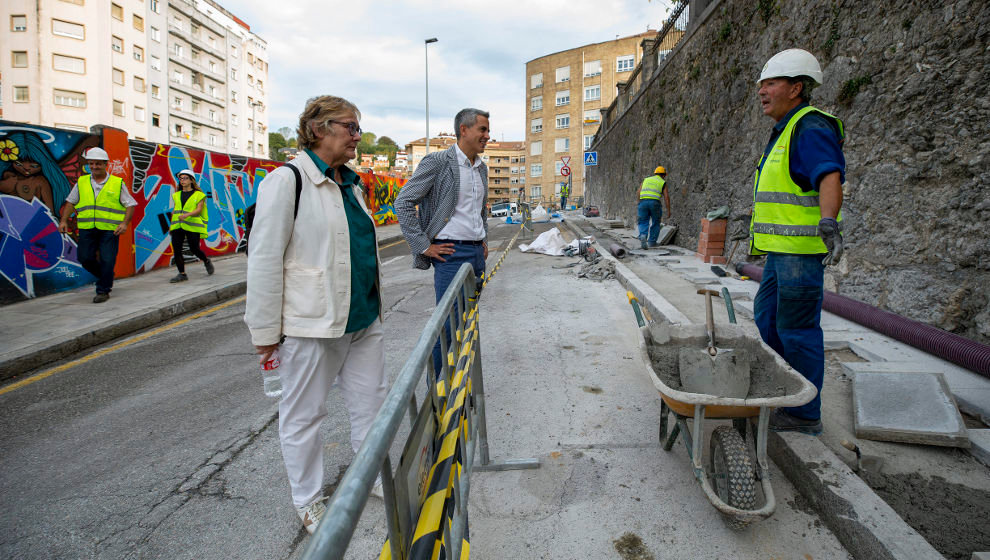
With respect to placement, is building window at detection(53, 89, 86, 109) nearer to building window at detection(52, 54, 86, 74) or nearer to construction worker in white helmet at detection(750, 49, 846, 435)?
building window at detection(52, 54, 86, 74)

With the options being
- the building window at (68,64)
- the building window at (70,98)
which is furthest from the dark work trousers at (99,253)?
the building window at (68,64)

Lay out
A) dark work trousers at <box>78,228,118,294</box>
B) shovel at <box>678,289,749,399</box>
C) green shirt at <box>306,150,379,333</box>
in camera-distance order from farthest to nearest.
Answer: dark work trousers at <box>78,228,118,294</box> < shovel at <box>678,289,749,399</box> < green shirt at <box>306,150,379,333</box>

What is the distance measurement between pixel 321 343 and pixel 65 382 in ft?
12.7

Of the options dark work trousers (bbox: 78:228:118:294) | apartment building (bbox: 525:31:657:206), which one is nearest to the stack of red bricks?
dark work trousers (bbox: 78:228:118:294)

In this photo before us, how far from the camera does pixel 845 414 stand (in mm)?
2975

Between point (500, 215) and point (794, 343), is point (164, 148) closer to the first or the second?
point (794, 343)

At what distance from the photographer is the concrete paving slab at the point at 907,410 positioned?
2539 mm

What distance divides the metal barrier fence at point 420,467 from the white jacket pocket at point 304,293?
0.58 meters

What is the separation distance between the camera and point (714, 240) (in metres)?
8.91

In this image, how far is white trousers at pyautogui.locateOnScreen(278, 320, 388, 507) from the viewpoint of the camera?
219 cm

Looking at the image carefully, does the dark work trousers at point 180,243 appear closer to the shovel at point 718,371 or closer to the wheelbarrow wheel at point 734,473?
the shovel at point 718,371

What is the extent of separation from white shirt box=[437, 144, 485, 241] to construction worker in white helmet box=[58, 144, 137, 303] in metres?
5.90

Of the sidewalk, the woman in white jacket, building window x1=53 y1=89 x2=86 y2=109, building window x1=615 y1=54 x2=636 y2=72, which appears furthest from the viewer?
building window x1=615 y1=54 x2=636 y2=72

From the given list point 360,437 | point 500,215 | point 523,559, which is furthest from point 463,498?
point 500,215
